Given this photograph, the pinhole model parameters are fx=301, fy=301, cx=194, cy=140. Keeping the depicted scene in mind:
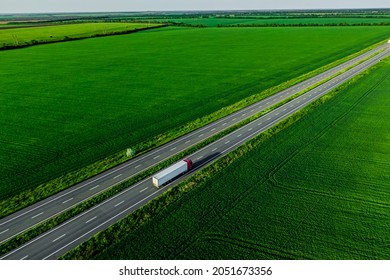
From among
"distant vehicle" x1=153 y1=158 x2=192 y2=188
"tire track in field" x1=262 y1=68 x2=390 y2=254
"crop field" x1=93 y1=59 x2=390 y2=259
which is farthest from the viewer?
"distant vehicle" x1=153 y1=158 x2=192 y2=188

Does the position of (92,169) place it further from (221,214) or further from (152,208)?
(221,214)

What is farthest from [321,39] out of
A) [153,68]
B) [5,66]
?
[5,66]

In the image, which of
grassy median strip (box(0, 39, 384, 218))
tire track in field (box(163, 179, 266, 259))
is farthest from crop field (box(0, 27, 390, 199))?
tire track in field (box(163, 179, 266, 259))

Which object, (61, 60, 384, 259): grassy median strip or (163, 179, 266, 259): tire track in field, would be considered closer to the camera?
(163, 179, 266, 259): tire track in field

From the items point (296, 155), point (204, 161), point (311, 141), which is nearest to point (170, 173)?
point (204, 161)

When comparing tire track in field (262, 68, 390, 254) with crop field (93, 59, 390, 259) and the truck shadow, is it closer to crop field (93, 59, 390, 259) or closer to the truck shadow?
crop field (93, 59, 390, 259)

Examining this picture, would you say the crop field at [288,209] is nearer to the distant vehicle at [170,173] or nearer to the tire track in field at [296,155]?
the tire track in field at [296,155]
